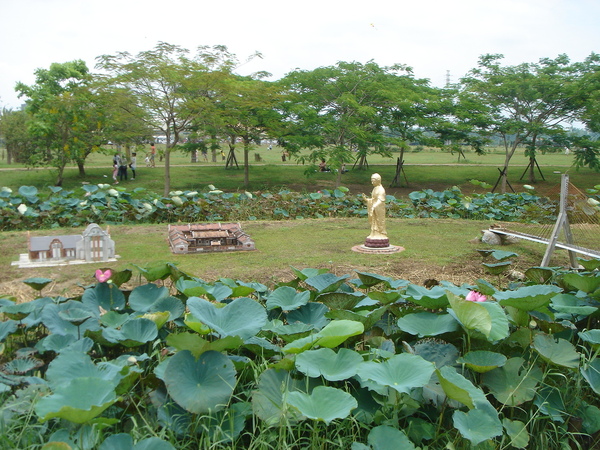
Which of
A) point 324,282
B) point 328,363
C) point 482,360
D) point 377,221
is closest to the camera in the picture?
point 328,363

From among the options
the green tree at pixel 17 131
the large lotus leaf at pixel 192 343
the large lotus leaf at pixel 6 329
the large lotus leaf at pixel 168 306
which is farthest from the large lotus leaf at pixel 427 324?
the green tree at pixel 17 131

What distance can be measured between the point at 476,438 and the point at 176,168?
22943 millimetres

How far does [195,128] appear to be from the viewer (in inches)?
636

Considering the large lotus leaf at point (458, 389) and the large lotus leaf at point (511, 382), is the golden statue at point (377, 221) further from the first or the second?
Result: the large lotus leaf at point (458, 389)

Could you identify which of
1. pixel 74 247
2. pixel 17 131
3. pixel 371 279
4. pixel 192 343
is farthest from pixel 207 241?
pixel 17 131

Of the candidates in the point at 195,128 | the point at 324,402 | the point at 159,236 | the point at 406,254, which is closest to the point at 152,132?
the point at 195,128

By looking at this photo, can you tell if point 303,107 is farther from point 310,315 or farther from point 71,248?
point 310,315

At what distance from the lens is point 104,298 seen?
109 inches

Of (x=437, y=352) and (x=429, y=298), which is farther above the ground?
(x=429, y=298)

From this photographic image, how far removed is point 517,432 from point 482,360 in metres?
0.30

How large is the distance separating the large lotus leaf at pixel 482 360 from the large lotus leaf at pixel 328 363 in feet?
1.61

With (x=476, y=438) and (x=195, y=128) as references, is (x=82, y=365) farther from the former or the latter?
(x=195, y=128)

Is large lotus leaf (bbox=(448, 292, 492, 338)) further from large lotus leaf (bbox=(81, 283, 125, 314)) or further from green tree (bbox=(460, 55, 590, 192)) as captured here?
green tree (bbox=(460, 55, 590, 192))

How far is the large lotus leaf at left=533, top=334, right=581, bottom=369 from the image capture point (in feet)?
7.41
